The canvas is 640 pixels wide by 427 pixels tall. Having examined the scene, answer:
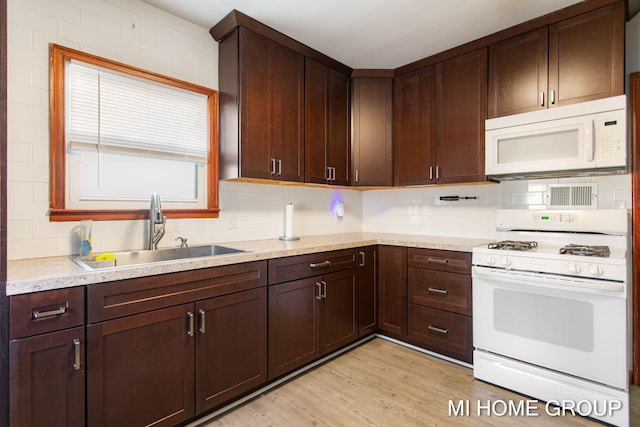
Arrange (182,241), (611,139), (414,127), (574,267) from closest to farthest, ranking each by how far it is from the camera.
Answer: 1. (574,267)
2. (611,139)
3. (182,241)
4. (414,127)

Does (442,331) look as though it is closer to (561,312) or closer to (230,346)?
(561,312)

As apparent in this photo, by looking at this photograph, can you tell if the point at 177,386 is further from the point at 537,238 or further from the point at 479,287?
the point at 537,238

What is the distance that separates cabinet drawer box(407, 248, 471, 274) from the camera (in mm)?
2375

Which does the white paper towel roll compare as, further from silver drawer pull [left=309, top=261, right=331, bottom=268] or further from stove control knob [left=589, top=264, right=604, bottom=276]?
stove control knob [left=589, top=264, right=604, bottom=276]

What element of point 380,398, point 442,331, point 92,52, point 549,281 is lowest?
point 380,398

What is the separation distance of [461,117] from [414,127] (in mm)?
416

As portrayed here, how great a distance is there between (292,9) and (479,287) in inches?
88.4

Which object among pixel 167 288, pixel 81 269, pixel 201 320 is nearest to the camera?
pixel 81 269

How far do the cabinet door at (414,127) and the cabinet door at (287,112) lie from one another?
97 centimetres

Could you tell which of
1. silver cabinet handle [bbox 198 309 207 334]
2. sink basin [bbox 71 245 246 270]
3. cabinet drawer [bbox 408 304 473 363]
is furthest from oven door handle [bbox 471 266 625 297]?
silver cabinet handle [bbox 198 309 207 334]

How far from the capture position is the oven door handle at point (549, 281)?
173cm

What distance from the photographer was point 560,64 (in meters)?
2.20

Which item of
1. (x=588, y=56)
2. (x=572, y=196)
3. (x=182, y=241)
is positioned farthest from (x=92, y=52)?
(x=572, y=196)

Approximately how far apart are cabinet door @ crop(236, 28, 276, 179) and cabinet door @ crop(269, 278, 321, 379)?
0.84m
